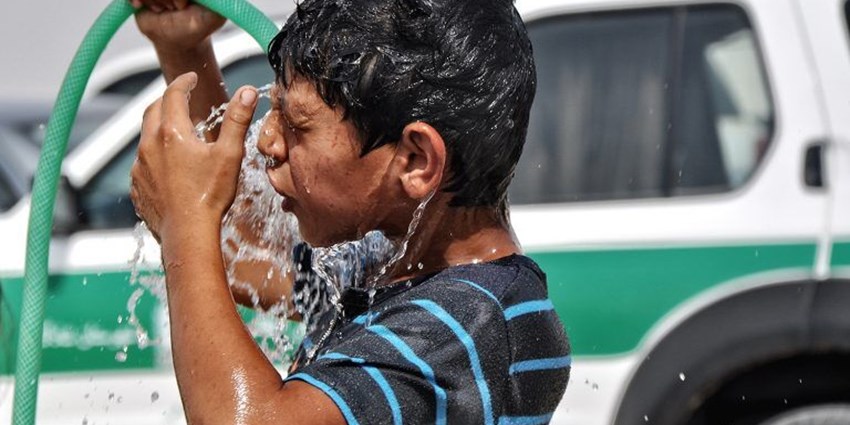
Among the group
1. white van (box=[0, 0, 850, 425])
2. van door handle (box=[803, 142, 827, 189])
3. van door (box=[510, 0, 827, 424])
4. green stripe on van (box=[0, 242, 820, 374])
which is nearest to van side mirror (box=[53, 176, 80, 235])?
white van (box=[0, 0, 850, 425])

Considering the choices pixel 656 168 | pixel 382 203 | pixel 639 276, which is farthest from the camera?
pixel 656 168

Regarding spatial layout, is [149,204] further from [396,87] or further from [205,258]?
[396,87]

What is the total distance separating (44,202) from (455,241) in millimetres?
709

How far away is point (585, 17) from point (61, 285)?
5.38ft

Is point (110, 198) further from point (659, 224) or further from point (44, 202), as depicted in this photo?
point (44, 202)

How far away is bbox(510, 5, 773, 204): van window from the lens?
13.9 feet

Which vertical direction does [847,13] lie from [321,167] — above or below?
below

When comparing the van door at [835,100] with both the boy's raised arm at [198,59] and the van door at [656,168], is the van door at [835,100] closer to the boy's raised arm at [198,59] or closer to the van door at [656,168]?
the van door at [656,168]

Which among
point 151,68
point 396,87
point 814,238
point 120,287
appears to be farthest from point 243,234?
point 151,68

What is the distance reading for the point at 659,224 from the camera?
4.16 metres

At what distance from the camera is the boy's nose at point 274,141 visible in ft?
5.43

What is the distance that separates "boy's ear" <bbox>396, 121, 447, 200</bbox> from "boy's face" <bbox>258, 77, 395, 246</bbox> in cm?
2

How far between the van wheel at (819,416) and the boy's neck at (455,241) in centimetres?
274

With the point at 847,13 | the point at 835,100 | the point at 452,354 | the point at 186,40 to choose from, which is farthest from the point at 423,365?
the point at 847,13
